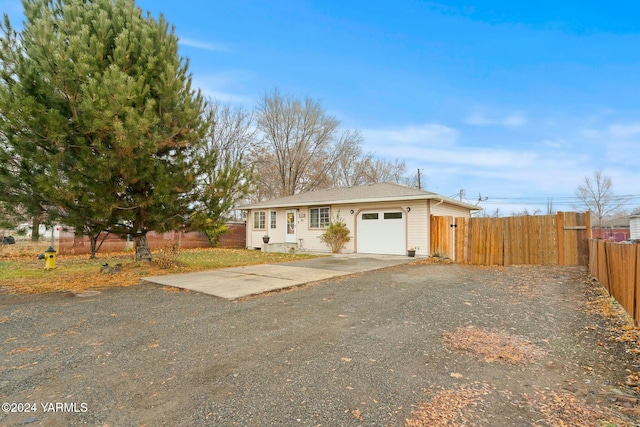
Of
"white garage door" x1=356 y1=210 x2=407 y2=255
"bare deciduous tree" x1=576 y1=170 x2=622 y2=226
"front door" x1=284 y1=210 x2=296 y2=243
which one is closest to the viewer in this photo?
"white garage door" x1=356 y1=210 x2=407 y2=255

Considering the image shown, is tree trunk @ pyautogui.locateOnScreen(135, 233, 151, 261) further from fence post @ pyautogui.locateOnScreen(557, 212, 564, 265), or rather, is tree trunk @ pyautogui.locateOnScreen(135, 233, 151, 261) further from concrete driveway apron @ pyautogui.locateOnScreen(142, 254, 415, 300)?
fence post @ pyautogui.locateOnScreen(557, 212, 564, 265)

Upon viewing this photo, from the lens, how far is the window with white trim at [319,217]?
16.1 metres

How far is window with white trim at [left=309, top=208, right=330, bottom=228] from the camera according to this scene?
52.7ft

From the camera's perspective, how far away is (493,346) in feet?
11.6

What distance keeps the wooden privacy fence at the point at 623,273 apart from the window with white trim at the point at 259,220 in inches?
594

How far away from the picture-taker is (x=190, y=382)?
8.72 ft

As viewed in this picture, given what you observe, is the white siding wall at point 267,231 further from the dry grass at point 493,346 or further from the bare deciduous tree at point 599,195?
the bare deciduous tree at point 599,195

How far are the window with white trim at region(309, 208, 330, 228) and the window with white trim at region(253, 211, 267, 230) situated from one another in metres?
3.43

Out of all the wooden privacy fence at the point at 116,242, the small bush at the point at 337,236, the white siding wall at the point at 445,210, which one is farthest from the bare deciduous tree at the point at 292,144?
the white siding wall at the point at 445,210

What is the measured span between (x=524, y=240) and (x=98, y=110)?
12431 millimetres

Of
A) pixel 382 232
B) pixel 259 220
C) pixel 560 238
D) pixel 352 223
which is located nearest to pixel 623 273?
pixel 560 238

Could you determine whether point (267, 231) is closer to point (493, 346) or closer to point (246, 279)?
point (246, 279)

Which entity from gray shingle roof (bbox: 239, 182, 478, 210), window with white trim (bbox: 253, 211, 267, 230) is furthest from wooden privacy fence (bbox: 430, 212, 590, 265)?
window with white trim (bbox: 253, 211, 267, 230)

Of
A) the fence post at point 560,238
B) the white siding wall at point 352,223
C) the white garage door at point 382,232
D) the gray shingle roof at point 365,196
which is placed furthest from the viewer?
the white garage door at point 382,232
